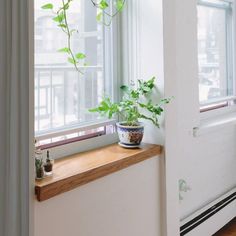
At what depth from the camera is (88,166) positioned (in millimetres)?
1312

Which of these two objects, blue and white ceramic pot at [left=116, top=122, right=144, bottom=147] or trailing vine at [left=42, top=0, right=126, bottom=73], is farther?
blue and white ceramic pot at [left=116, top=122, right=144, bottom=147]

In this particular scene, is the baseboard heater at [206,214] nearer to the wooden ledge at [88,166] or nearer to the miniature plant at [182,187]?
the miniature plant at [182,187]

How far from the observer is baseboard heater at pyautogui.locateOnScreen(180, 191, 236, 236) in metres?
2.07

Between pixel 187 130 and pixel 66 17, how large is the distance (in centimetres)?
105

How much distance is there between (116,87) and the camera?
174 cm

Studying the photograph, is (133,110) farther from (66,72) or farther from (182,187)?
(182,187)

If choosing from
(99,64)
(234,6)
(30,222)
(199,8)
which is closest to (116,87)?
(99,64)

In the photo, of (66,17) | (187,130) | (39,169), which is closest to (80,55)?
(66,17)

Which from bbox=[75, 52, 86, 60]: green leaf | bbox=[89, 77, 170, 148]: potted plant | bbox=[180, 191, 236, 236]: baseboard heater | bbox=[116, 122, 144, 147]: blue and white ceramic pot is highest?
bbox=[75, 52, 86, 60]: green leaf

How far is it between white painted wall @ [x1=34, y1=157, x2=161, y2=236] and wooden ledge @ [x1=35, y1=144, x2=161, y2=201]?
0.04 metres

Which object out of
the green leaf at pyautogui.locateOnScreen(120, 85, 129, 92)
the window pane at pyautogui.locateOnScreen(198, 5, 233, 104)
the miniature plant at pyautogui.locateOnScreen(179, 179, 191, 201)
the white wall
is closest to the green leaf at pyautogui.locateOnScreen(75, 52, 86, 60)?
the green leaf at pyautogui.locateOnScreen(120, 85, 129, 92)

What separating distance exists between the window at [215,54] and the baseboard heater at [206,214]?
69 cm

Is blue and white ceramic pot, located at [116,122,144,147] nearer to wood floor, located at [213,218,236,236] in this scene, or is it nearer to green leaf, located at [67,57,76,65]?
green leaf, located at [67,57,76,65]

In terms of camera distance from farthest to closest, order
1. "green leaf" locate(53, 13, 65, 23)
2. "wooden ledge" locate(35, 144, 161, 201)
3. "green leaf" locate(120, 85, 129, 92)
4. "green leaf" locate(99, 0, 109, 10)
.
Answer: "green leaf" locate(120, 85, 129, 92)
"green leaf" locate(99, 0, 109, 10)
"green leaf" locate(53, 13, 65, 23)
"wooden ledge" locate(35, 144, 161, 201)
